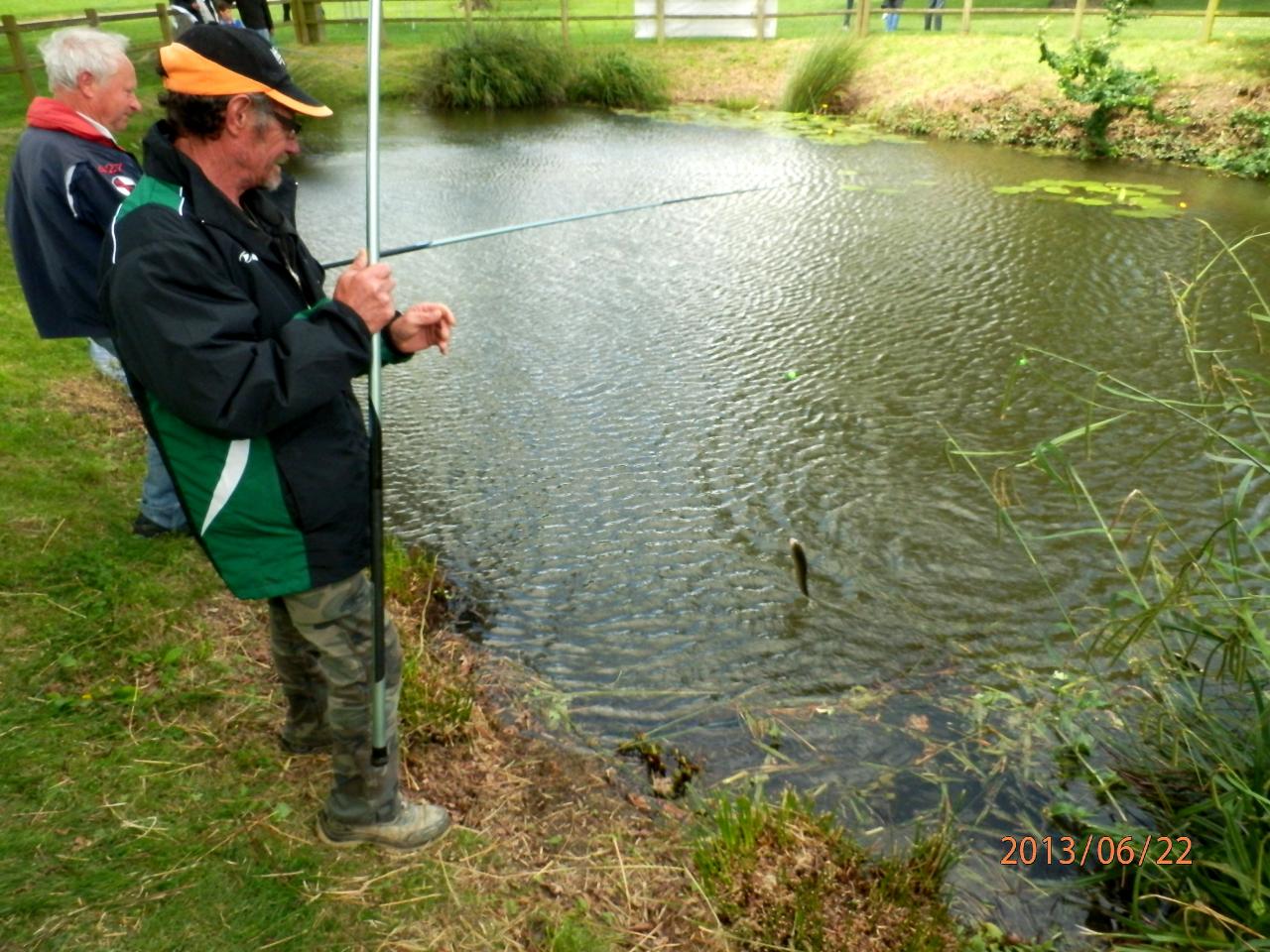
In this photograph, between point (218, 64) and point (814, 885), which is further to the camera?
point (814, 885)

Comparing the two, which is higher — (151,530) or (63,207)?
(63,207)

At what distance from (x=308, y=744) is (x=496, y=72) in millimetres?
14114

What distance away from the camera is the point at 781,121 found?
14.1 meters

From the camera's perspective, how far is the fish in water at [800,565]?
400 cm

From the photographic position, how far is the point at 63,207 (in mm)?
3521

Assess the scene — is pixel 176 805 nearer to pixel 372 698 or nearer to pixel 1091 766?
pixel 372 698

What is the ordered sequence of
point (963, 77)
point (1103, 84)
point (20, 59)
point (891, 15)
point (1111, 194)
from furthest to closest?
point (891, 15), point (963, 77), point (20, 59), point (1103, 84), point (1111, 194)

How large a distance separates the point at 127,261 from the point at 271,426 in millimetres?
419

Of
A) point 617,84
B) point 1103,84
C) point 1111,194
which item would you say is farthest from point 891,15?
point 1111,194

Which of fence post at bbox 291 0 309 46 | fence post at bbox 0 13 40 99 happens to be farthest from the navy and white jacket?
fence post at bbox 291 0 309 46

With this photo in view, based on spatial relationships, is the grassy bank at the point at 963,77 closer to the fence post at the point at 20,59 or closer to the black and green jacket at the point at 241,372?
the fence post at the point at 20,59

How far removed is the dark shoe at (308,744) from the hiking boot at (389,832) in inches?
11.5

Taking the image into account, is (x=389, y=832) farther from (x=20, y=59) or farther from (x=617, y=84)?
(x=617, y=84)

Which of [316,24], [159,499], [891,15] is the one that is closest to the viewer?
[159,499]
